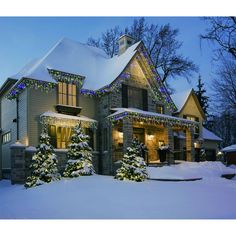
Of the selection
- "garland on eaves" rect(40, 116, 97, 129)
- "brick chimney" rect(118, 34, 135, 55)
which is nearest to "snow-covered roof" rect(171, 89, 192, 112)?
"brick chimney" rect(118, 34, 135, 55)

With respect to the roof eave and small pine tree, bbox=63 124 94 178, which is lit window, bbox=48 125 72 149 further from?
the roof eave

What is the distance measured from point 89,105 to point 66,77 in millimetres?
2062

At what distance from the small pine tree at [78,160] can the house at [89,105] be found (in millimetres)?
2116

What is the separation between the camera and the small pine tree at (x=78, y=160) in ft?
40.3

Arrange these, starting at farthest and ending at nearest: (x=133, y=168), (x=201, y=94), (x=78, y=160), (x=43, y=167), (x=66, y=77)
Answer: (x=201, y=94), (x=66, y=77), (x=78, y=160), (x=43, y=167), (x=133, y=168)

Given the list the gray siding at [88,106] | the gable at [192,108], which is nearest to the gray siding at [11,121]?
the gray siding at [88,106]

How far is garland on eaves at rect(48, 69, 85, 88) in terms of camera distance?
15.3 m

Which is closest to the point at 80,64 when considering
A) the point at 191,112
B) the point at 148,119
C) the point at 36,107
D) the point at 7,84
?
the point at 7,84

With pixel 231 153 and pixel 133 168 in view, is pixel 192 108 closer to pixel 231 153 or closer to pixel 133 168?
pixel 231 153

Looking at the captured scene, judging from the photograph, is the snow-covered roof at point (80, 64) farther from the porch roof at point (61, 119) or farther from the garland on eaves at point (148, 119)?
the garland on eaves at point (148, 119)

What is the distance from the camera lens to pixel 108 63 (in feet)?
61.3

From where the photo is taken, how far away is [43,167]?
11.5m

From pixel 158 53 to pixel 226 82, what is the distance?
22.2 ft
